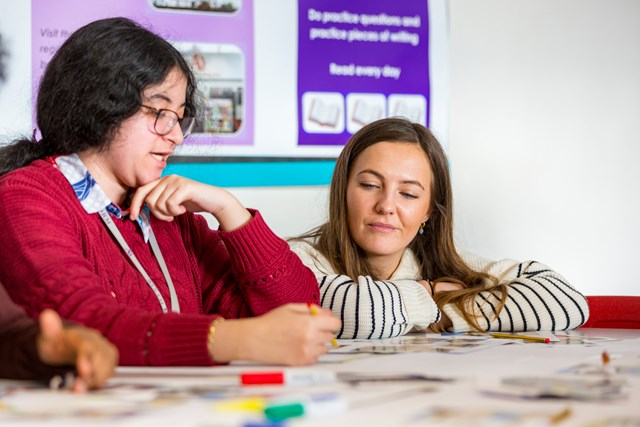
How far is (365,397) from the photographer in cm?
101

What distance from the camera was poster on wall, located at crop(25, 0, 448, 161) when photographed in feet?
8.25

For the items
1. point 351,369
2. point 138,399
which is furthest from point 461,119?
point 138,399

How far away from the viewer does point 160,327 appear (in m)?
1.24

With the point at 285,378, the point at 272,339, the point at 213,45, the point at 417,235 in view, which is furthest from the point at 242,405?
the point at 213,45

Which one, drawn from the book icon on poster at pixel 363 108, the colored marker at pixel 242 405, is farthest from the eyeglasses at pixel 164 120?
the book icon on poster at pixel 363 108

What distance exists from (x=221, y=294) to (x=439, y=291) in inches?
21.0

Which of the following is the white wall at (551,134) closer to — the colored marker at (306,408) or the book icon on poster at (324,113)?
the book icon on poster at (324,113)

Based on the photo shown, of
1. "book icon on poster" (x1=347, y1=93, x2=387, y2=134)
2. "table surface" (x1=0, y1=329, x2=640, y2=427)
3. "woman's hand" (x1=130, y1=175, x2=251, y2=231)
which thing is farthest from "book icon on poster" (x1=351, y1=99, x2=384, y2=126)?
"table surface" (x1=0, y1=329, x2=640, y2=427)

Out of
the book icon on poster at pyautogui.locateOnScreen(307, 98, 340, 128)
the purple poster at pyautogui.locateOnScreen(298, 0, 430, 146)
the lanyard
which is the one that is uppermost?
the purple poster at pyautogui.locateOnScreen(298, 0, 430, 146)

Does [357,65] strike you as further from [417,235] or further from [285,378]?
[285,378]

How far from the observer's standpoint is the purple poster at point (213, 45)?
2471mm

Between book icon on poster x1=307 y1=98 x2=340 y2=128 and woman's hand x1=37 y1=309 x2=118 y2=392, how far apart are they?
174 centimetres

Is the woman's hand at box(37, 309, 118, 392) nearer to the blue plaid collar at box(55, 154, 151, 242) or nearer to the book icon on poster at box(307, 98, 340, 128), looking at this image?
the blue plaid collar at box(55, 154, 151, 242)

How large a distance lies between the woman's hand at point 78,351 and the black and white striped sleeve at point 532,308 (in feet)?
3.40
